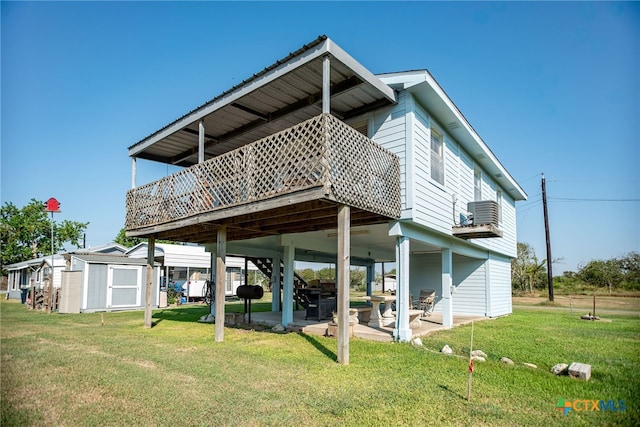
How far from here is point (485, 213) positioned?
1083 cm

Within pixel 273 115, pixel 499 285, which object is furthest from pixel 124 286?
pixel 499 285

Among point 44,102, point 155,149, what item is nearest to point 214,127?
point 155,149

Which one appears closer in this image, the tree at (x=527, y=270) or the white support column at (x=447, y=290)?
the white support column at (x=447, y=290)

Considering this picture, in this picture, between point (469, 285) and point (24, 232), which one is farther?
point (24, 232)

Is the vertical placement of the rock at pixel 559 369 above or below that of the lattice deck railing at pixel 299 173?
below

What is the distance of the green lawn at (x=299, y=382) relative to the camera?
13.3 ft

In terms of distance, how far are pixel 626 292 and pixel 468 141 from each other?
94.2 ft

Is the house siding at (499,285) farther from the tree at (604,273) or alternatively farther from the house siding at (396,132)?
the tree at (604,273)

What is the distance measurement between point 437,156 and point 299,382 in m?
7.11

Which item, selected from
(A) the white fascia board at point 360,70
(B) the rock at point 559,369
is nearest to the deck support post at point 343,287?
(A) the white fascia board at point 360,70

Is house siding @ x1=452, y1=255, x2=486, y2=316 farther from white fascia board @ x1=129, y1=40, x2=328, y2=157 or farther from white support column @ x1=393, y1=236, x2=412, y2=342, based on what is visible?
white fascia board @ x1=129, y1=40, x2=328, y2=157

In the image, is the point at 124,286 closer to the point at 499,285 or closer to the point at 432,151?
the point at 432,151

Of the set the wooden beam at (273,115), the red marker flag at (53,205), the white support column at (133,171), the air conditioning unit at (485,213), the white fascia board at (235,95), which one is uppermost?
the wooden beam at (273,115)

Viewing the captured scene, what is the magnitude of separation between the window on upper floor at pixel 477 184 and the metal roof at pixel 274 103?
595cm
